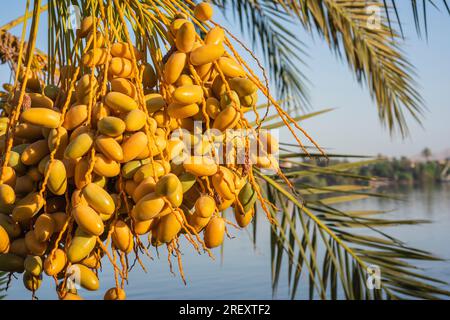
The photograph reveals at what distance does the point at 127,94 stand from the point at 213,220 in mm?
173

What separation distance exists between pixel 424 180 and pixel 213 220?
36444 millimetres

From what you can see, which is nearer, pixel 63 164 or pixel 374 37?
pixel 63 164

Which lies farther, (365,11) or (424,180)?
(424,180)

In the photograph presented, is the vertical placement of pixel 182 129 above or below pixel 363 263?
above

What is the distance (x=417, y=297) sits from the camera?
1.76m

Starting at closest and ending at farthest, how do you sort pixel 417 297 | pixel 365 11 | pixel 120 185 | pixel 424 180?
pixel 120 185 → pixel 417 297 → pixel 365 11 → pixel 424 180

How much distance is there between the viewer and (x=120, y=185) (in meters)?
0.58
